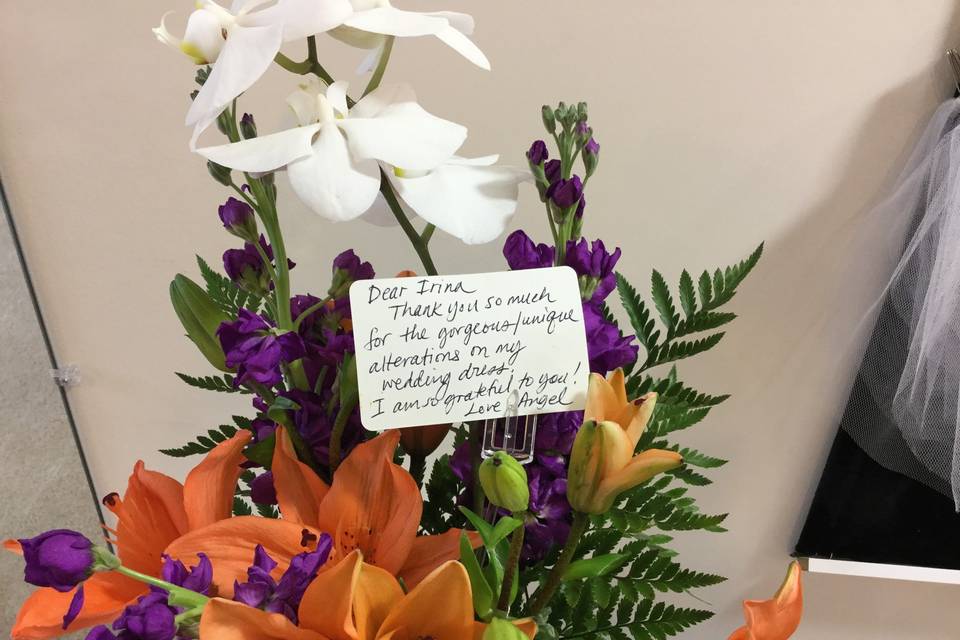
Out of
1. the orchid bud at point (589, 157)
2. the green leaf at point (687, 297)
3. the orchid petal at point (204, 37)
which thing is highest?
the orchid petal at point (204, 37)

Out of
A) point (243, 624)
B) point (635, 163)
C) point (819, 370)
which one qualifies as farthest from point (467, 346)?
point (819, 370)

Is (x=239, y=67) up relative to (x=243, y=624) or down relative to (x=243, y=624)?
up

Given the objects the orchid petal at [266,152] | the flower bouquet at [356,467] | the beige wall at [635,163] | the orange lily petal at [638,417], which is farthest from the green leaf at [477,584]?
the beige wall at [635,163]

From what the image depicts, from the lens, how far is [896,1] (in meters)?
0.63

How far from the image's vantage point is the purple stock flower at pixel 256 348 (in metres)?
0.38

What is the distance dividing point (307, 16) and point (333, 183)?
0.09 metres

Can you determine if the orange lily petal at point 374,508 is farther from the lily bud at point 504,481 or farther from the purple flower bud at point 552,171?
the purple flower bud at point 552,171

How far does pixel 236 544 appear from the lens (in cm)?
39

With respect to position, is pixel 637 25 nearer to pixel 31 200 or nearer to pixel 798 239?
pixel 798 239

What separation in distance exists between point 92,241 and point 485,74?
1.57ft

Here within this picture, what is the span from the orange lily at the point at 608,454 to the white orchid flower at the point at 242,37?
23 cm

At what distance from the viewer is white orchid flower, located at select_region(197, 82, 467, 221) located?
35 cm

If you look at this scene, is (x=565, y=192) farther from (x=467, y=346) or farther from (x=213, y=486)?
(x=213, y=486)

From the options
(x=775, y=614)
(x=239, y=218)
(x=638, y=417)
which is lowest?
(x=775, y=614)
